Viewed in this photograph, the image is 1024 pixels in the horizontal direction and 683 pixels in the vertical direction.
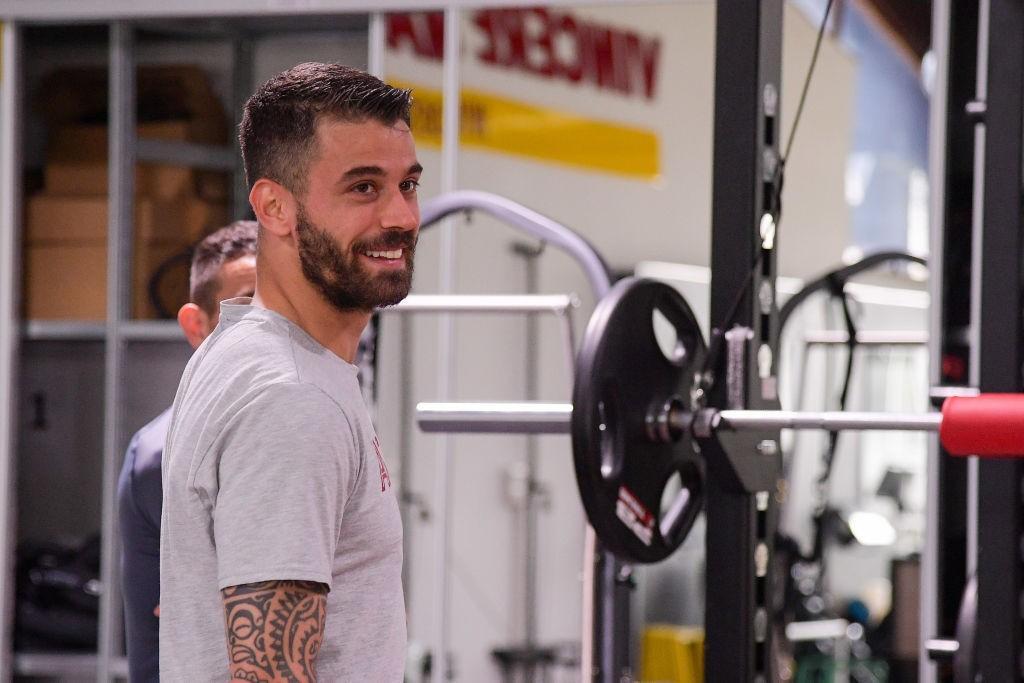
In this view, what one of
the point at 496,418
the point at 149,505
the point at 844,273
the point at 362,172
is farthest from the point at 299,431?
the point at 844,273

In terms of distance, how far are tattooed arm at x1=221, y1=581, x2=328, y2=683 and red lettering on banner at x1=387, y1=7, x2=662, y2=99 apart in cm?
399

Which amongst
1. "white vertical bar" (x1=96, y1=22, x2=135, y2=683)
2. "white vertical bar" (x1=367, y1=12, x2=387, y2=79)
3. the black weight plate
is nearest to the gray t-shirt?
the black weight plate

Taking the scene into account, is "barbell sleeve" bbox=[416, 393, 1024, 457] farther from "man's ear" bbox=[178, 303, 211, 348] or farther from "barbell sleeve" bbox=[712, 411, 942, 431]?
"man's ear" bbox=[178, 303, 211, 348]

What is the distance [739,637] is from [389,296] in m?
0.86

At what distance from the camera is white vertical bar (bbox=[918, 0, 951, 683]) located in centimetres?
347

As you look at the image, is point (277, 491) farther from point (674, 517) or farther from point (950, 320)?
point (950, 320)

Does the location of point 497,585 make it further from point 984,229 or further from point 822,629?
point 984,229

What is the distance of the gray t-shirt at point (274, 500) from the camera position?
1273 mm

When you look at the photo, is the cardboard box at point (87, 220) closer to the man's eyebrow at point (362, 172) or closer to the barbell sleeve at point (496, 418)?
the barbell sleeve at point (496, 418)

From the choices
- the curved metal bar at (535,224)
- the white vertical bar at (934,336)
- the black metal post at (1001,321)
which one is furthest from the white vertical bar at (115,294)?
the black metal post at (1001,321)

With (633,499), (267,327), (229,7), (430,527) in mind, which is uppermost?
(229,7)

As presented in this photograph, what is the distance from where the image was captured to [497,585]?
5.86 meters

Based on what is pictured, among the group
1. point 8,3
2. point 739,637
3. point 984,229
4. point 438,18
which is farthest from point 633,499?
point 438,18

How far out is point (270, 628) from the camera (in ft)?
4.14
